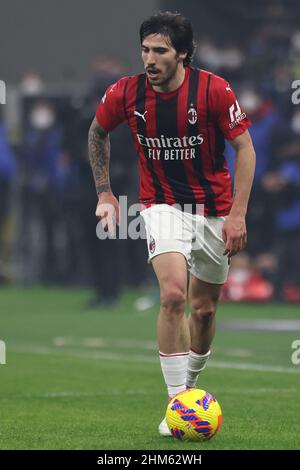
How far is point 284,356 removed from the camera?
12109 mm

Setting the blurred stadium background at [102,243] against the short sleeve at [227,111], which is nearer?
the short sleeve at [227,111]

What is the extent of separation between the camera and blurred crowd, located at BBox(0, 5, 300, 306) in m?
17.6

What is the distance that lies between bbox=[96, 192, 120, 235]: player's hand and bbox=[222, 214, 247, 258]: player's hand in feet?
2.20

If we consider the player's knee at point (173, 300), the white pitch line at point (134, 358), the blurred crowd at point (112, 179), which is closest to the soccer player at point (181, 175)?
the player's knee at point (173, 300)

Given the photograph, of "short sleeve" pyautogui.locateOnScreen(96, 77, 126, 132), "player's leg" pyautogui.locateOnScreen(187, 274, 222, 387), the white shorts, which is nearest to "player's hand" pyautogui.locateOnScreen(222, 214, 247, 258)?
the white shorts

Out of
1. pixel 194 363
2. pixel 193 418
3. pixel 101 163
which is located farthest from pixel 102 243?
pixel 193 418

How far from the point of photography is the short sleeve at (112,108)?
8.20m

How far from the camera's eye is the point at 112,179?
1788cm

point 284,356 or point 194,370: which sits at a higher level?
point 194,370

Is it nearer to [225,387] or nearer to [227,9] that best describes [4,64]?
[227,9]

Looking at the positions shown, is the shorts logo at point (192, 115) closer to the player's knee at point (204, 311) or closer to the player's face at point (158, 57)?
the player's face at point (158, 57)

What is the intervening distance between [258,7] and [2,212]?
6059mm

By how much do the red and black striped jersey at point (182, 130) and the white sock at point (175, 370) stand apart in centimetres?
99
